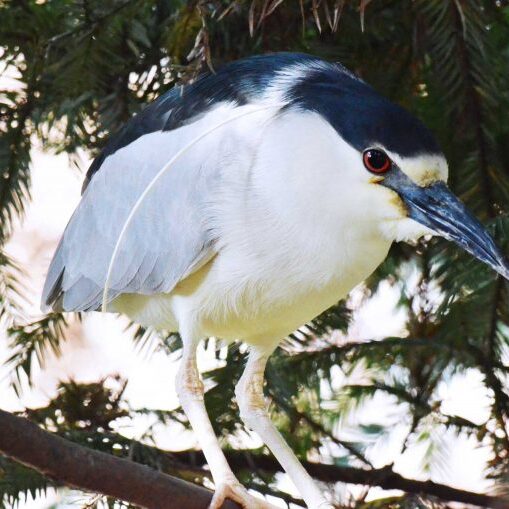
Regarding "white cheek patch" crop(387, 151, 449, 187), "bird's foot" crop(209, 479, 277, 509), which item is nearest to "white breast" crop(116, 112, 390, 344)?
"white cheek patch" crop(387, 151, 449, 187)

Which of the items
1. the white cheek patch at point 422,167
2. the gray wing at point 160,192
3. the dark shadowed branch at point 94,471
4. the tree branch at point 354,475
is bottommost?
the tree branch at point 354,475

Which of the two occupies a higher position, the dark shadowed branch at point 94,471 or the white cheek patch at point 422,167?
the white cheek patch at point 422,167

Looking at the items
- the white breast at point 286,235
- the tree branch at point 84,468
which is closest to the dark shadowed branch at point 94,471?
the tree branch at point 84,468

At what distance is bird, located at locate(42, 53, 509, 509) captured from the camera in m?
2.01

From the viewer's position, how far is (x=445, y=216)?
198 cm

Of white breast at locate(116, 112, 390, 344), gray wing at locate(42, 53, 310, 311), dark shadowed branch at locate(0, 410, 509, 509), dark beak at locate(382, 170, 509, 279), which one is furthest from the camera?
gray wing at locate(42, 53, 310, 311)

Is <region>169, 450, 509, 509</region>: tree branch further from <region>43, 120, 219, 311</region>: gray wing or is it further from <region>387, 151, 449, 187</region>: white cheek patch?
<region>387, 151, 449, 187</region>: white cheek patch

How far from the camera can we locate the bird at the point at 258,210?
2.01 m

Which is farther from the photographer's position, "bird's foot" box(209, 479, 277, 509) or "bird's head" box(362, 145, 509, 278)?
"bird's foot" box(209, 479, 277, 509)

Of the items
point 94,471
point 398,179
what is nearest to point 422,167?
point 398,179

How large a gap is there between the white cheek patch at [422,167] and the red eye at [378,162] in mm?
12

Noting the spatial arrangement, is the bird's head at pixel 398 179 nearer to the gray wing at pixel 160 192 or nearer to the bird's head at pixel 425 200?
the bird's head at pixel 425 200

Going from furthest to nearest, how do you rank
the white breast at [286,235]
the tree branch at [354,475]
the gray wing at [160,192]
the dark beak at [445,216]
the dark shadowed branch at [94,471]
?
the tree branch at [354,475]
the gray wing at [160,192]
the white breast at [286,235]
the dark beak at [445,216]
the dark shadowed branch at [94,471]

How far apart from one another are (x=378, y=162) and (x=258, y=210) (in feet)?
0.75
